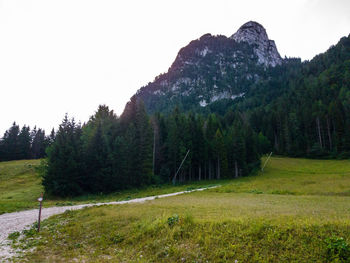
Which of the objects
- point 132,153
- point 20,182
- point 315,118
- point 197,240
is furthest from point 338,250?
Answer: point 315,118

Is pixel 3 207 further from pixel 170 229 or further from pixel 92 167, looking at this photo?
pixel 170 229

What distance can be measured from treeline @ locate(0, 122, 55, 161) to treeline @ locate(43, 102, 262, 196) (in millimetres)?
49392

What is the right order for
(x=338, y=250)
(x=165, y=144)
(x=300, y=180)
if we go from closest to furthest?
(x=338, y=250), (x=300, y=180), (x=165, y=144)

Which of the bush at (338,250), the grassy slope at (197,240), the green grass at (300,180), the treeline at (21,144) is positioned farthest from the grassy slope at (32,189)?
the treeline at (21,144)

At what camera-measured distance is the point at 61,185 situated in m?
31.7

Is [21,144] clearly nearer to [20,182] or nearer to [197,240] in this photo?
[20,182]

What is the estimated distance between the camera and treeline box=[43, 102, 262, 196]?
113 feet

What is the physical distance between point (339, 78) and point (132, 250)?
14258 centimetres

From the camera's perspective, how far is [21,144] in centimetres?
8031

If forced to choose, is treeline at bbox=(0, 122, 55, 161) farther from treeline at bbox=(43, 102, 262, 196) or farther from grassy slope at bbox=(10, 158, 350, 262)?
grassy slope at bbox=(10, 158, 350, 262)

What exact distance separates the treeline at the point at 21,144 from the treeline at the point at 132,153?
4939 centimetres

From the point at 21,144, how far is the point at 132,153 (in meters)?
69.0

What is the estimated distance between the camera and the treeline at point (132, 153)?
34500 mm

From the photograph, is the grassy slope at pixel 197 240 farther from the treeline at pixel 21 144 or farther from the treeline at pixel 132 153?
the treeline at pixel 21 144
